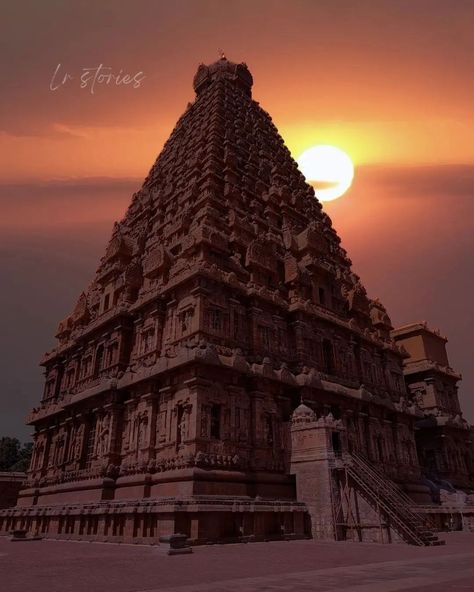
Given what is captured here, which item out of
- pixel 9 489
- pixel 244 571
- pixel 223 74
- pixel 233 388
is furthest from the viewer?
pixel 223 74

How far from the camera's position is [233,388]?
79.8ft

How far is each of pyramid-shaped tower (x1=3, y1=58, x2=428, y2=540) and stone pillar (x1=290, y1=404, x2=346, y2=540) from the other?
74 cm

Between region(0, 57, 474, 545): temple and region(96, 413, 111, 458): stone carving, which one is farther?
region(96, 413, 111, 458): stone carving

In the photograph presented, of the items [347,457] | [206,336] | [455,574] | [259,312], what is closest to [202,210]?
[259,312]

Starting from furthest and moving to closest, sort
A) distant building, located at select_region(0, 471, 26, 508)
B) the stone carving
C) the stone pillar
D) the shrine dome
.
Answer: the shrine dome → distant building, located at select_region(0, 471, 26, 508) → the stone carving → the stone pillar

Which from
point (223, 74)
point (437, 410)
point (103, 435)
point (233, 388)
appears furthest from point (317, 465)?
point (223, 74)

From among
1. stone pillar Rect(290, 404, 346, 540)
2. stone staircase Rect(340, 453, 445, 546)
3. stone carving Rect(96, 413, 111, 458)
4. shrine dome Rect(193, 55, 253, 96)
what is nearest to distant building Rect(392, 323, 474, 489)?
stone pillar Rect(290, 404, 346, 540)

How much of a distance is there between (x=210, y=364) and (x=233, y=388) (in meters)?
2.23

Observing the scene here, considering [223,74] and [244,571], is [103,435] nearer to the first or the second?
[244,571]

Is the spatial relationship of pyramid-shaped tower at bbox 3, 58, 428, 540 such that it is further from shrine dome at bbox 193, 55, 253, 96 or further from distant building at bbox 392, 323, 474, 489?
shrine dome at bbox 193, 55, 253, 96

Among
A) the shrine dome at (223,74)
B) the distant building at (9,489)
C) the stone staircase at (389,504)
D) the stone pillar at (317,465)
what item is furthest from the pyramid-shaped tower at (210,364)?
the shrine dome at (223,74)

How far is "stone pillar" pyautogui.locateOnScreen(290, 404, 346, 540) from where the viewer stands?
20953mm

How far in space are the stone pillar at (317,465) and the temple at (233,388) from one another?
8 cm

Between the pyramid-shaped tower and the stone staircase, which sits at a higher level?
the pyramid-shaped tower
